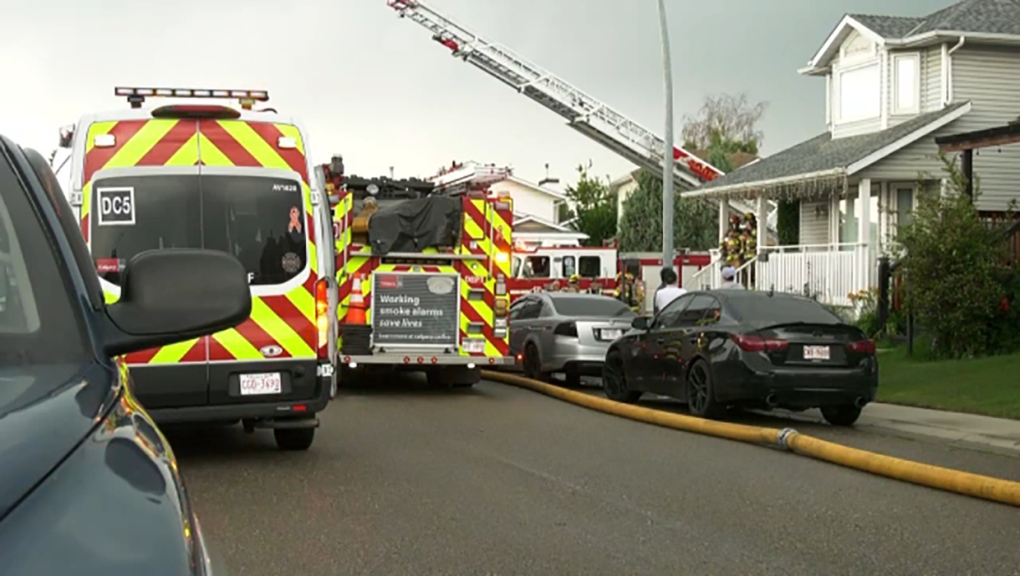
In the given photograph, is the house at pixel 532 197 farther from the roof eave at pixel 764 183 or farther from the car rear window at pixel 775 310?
the car rear window at pixel 775 310

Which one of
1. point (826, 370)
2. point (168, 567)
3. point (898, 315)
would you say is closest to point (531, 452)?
point (826, 370)

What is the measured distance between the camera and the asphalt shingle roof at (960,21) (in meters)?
29.8

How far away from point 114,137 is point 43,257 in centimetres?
771

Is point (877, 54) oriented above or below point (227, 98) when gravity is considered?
above

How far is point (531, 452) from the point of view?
11438 millimetres

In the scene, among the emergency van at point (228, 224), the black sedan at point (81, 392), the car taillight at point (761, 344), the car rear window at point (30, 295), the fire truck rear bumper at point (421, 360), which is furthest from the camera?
the fire truck rear bumper at point (421, 360)

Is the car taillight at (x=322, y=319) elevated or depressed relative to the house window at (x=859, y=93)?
depressed

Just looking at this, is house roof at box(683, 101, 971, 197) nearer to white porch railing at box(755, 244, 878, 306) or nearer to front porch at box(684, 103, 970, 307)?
front porch at box(684, 103, 970, 307)

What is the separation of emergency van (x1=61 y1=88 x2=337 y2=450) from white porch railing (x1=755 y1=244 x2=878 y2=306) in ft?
61.4

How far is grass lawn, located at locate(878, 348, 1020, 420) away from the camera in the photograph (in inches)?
572

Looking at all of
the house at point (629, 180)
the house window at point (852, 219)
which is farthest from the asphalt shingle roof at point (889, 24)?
the house at point (629, 180)

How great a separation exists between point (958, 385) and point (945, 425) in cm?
320

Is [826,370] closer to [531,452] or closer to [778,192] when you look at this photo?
[531,452]

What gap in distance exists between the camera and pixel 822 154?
103 ft
